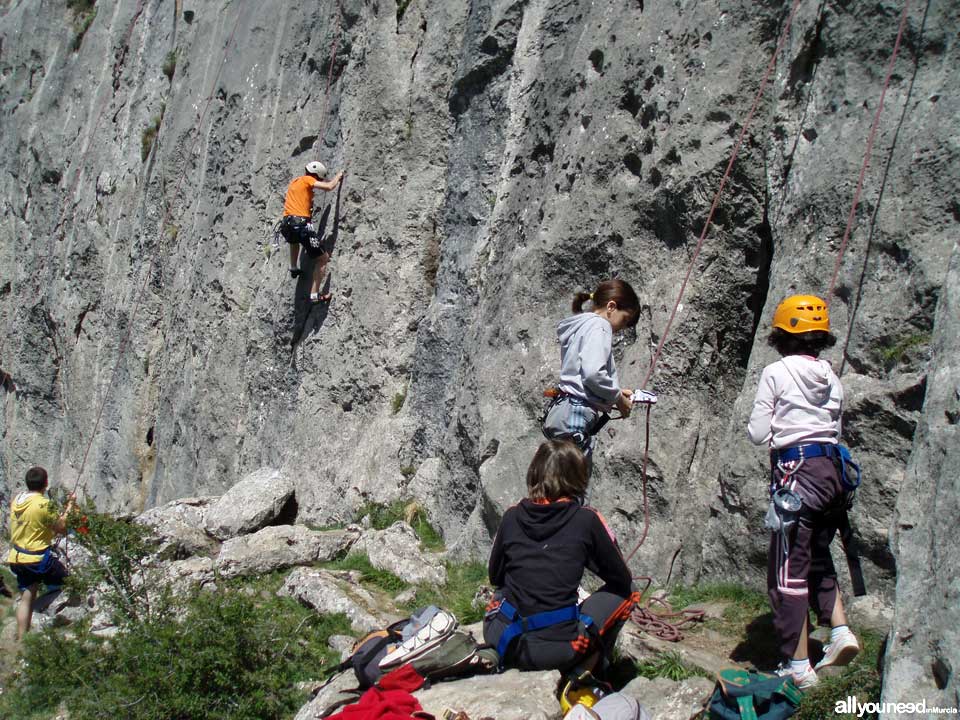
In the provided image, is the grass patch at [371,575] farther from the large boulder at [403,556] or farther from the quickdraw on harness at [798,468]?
the quickdraw on harness at [798,468]

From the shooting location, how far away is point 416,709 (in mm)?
4398

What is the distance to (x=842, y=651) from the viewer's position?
184 inches

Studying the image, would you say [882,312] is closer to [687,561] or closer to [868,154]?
[868,154]

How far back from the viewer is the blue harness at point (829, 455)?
15.8 feet

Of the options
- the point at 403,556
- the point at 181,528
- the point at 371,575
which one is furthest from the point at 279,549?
the point at 181,528

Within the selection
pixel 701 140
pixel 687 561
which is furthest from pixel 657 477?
pixel 701 140

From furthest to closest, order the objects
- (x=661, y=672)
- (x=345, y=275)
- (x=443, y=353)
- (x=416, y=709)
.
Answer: (x=345, y=275) < (x=443, y=353) < (x=661, y=672) < (x=416, y=709)

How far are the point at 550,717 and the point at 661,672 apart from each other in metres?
0.86

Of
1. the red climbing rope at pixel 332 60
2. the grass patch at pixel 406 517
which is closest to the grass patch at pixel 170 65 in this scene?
the red climbing rope at pixel 332 60

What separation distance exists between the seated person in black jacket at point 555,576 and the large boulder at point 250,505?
611 centimetres

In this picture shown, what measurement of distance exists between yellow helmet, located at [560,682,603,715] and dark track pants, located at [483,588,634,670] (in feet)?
0.38

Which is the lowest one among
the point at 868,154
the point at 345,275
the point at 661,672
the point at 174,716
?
the point at 174,716

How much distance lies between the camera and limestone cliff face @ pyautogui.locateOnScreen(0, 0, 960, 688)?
19.9 feet

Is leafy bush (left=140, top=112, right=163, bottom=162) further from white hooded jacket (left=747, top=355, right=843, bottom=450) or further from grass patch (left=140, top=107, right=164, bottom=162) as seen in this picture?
white hooded jacket (left=747, top=355, right=843, bottom=450)
